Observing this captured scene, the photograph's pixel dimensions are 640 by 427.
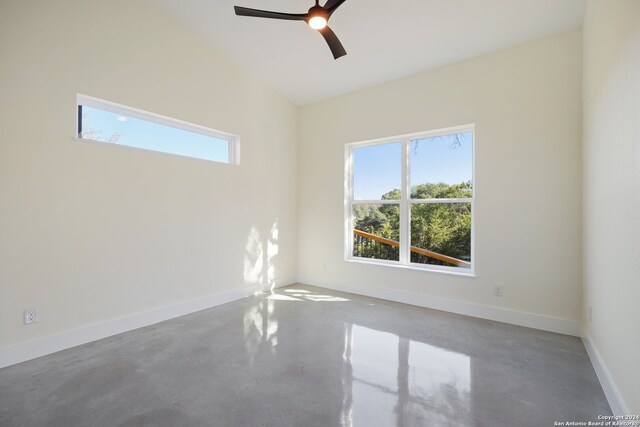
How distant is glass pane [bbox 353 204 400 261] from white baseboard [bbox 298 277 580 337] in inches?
20.3

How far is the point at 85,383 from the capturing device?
201 cm

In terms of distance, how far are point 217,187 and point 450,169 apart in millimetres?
3025

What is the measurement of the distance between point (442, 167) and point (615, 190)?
6.75 feet

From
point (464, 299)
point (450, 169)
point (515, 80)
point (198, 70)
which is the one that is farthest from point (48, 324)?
point (515, 80)

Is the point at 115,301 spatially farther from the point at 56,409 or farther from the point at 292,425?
→ the point at 292,425

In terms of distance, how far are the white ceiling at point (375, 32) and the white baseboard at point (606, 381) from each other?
296 cm

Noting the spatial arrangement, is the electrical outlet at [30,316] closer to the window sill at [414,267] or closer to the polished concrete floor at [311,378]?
the polished concrete floor at [311,378]

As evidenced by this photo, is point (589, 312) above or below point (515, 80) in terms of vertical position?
below

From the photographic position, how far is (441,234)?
3.73m

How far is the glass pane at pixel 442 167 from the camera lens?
11.8 ft

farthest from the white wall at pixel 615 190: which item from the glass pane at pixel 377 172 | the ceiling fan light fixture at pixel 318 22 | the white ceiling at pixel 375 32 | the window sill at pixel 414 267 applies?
the glass pane at pixel 377 172

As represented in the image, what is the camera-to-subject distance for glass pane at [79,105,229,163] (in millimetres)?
2783

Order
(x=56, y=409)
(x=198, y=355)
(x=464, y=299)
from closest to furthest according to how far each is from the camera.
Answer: (x=56, y=409) < (x=198, y=355) < (x=464, y=299)

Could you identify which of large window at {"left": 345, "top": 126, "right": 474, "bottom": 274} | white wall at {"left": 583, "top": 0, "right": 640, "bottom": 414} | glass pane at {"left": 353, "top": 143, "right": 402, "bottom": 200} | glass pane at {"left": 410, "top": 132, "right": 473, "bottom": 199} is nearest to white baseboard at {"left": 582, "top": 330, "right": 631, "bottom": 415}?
white wall at {"left": 583, "top": 0, "right": 640, "bottom": 414}
